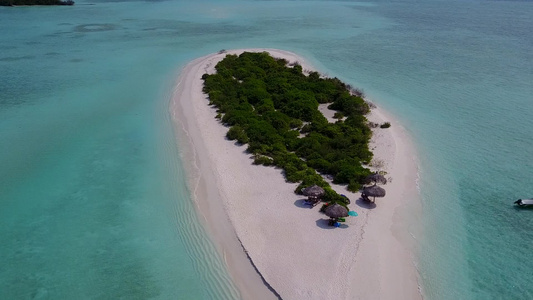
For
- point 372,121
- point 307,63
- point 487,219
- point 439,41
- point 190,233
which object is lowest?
point 190,233

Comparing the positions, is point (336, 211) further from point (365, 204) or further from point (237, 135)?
point (237, 135)

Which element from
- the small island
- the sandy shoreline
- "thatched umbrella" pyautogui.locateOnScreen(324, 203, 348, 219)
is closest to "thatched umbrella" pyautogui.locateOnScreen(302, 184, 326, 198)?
the sandy shoreline

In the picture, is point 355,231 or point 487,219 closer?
point 355,231

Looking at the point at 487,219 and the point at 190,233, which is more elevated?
the point at 487,219

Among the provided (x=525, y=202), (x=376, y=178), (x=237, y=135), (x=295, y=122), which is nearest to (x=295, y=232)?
(x=376, y=178)

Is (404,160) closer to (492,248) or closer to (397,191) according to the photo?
(397,191)

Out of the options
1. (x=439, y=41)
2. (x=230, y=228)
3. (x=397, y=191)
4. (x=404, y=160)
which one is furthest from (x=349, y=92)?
(x=439, y=41)
